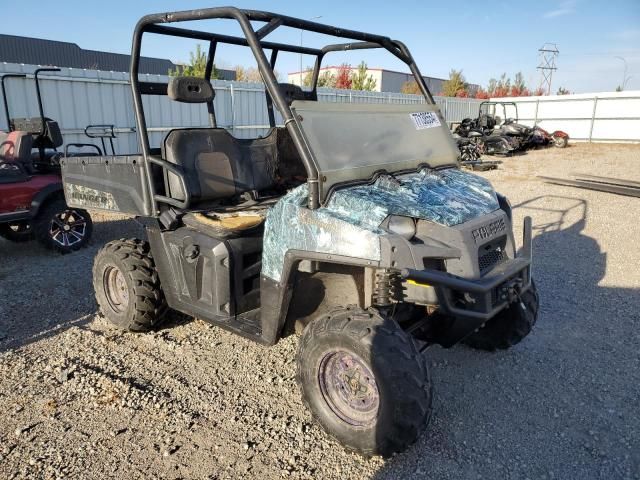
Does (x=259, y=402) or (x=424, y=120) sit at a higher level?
(x=424, y=120)

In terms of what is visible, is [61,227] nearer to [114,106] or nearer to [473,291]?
[114,106]

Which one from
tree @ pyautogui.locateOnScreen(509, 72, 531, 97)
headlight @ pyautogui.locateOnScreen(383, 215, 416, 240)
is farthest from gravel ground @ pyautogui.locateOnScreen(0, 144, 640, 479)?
tree @ pyautogui.locateOnScreen(509, 72, 531, 97)

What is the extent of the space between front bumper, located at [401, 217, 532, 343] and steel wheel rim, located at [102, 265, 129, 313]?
101 inches

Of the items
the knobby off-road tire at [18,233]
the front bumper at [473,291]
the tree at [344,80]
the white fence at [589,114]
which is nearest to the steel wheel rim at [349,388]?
the front bumper at [473,291]

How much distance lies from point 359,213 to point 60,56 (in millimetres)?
31005

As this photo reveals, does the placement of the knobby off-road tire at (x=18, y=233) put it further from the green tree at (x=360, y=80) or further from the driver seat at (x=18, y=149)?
the green tree at (x=360, y=80)

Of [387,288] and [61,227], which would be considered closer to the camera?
[387,288]

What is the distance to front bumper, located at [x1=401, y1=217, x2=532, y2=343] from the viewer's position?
2.29 metres

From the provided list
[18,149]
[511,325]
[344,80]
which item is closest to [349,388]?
[511,325]

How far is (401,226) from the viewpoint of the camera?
8.20 ft

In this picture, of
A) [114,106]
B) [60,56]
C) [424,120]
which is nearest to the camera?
[424,120]

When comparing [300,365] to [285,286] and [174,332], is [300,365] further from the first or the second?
[174,332]

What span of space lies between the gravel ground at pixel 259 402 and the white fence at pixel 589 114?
71.7 feet

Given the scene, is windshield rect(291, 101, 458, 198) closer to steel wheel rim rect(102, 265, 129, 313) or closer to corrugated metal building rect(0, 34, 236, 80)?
steel wheel rim rect(102, 265, 129, 313)
